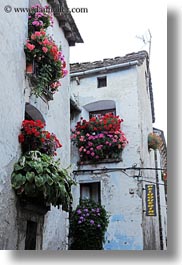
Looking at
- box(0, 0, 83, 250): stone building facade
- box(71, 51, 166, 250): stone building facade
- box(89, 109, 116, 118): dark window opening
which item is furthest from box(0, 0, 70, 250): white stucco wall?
box(89, 109, 116, 118): dark window opening

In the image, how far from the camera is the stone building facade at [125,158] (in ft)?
9.14

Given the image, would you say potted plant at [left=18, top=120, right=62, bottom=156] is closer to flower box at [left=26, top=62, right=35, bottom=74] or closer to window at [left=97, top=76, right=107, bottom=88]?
flower box at [left=26, top=62, right=35, bottom=74]

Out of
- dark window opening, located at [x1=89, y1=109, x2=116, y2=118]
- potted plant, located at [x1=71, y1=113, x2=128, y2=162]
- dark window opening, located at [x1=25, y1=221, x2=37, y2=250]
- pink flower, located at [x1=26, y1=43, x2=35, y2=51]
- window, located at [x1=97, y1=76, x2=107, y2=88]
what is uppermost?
window, located at [x1=97, y1=76, x2=107, y2=88]

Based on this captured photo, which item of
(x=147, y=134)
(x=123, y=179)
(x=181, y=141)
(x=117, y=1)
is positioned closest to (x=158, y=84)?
(x=181, y=141)

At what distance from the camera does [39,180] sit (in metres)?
2.36

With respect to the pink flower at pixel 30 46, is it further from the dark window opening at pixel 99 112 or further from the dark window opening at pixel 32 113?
the dark window opening at pixel 99 112

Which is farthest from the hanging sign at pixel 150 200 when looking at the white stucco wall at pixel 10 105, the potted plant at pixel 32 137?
the white stucco wall at pixel 10 105

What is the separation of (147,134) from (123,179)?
1.61 feet

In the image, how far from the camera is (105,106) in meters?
4.09

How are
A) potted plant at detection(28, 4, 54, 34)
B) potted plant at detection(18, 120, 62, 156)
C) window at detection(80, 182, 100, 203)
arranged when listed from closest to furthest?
potted plant at detection(18, 120, 62, 156), potted plant at detection(28, 4, 54, 34), window at detection(80, 182, 100, 203)

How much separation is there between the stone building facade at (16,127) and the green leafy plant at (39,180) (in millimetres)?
56

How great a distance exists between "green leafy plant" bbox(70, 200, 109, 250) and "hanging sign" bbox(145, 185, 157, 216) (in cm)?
35

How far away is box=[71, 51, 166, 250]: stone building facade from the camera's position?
2.79 meters

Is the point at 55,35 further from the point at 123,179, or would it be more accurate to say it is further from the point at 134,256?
the point at 134,256
